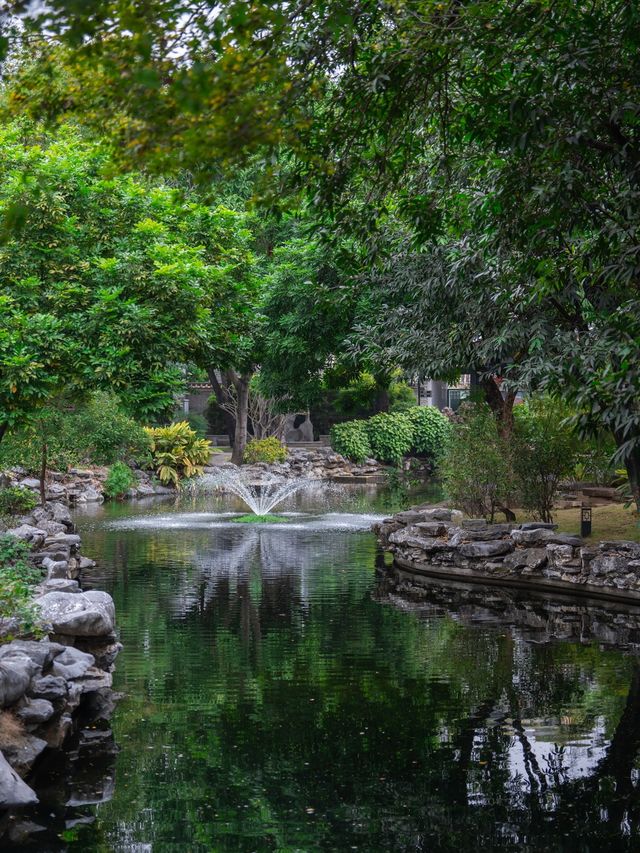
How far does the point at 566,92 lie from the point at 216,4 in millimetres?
3584

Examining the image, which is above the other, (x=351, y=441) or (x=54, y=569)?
(x=351, y=441)

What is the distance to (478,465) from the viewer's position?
22.5 m

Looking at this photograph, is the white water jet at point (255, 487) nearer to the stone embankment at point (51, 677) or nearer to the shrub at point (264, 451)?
the shrub at point (264, 451)

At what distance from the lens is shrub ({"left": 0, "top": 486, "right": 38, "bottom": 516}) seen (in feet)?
76.2

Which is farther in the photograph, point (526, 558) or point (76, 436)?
point (76, 436)

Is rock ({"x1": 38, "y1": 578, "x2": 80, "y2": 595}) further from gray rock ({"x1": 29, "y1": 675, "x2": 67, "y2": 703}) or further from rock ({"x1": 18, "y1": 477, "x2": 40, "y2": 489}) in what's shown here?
rock ({"x1": 18, "y1": 477, "x2": 40, "y2": 489})

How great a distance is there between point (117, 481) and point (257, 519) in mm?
8736

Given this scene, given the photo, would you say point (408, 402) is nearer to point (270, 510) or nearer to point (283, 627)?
point (270, 510)

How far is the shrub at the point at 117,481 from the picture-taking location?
37.5 metres

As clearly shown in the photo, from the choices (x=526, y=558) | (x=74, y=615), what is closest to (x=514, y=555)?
(x=526, y=558)

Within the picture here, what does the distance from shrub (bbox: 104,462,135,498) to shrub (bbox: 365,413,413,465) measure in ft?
47.9

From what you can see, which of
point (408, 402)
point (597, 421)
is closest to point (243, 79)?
point (597, 421)

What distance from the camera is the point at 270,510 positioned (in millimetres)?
34844

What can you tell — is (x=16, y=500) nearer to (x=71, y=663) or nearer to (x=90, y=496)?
(x=71, y=663)
